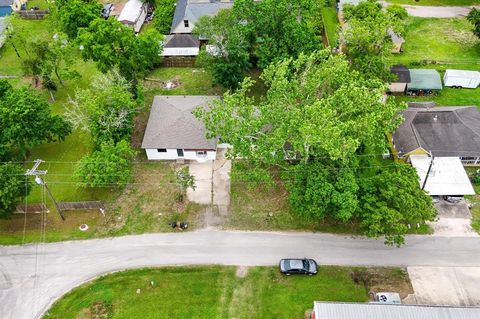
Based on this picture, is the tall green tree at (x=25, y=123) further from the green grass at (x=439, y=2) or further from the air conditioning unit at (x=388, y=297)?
the green grass at (x=439, y=2)

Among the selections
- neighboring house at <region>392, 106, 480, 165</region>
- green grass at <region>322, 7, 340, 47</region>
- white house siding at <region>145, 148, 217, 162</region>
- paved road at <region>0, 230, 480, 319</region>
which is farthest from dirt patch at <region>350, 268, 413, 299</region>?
green grass at <region>322, 7, 340, 47</region>

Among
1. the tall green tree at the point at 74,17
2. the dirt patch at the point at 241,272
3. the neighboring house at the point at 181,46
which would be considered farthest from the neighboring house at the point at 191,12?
the dirt patch at the point at 241,272

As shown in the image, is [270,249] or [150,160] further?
[150,160]

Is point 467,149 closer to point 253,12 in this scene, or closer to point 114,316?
point 253,12

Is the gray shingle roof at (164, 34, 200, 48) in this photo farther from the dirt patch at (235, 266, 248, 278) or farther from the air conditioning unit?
the air conditioning unit

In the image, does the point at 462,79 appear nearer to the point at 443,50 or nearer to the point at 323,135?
the point at 443,50

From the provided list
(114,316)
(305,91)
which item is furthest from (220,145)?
(114,316)
